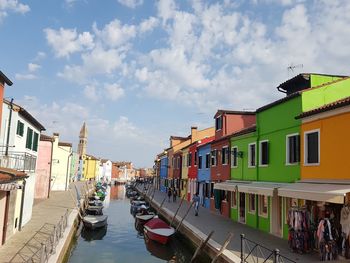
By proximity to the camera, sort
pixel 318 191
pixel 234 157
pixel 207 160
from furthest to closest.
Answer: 1. pixel 207 160
2. pixel 234 157
3. pixel 318 191

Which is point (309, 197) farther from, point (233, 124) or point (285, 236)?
point (233, 124)

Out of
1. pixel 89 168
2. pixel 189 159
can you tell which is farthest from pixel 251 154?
pixel 89 168

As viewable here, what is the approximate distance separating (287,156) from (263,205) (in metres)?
4.51

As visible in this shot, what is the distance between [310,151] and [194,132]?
32.8 meters

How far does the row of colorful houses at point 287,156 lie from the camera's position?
574 inches

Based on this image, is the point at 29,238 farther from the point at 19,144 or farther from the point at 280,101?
the point at 280,101

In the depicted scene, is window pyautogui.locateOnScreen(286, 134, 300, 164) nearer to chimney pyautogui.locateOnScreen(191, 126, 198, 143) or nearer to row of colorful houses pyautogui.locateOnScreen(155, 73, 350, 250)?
row of colorful houses pyautogui.locateOnScreen(155, 73, 350, 250)

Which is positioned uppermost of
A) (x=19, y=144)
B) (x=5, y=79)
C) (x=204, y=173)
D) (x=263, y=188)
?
(x=5, y=79)

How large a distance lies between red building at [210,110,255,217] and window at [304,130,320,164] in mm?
11215

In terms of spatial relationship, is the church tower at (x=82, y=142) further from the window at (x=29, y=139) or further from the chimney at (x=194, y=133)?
the window at (x=29, y=139)

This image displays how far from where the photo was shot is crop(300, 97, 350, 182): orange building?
558 inches

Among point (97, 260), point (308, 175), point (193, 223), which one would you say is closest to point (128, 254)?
point (97, 260)

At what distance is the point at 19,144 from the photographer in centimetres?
2086

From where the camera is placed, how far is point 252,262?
550 inches
